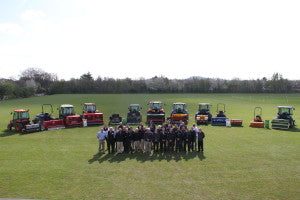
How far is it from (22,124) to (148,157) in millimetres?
14120

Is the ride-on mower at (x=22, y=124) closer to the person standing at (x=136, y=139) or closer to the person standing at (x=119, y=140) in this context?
the person standing at (x=119, y=140)

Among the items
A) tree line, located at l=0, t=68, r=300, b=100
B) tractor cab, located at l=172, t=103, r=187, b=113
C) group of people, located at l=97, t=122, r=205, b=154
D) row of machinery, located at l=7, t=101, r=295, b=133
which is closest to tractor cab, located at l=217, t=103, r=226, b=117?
row of machinery, located at l=7, t=101, r=295, b=133

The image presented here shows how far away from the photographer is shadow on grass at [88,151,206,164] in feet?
42.0

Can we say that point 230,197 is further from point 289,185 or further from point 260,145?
point 260,145

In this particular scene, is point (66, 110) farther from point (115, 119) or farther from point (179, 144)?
point (179, 144)

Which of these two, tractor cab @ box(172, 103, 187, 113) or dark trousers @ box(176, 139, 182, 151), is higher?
tractor cab @ box(172, 103, 187, 113)

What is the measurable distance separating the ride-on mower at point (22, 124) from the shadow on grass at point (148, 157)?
394 inches

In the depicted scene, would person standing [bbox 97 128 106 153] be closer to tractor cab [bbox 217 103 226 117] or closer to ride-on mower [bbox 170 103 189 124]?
ride-on mower [bbox 170 103 189 124]

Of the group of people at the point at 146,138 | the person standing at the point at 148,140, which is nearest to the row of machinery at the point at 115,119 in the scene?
the group of people at the point at 146,138

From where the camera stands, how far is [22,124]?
70.9 feet

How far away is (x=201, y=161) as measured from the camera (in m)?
12.4

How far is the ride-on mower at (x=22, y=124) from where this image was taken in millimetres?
20750

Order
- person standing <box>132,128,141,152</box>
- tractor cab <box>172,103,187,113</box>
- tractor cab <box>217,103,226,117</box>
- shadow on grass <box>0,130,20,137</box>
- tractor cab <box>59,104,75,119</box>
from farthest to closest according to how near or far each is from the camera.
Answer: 1. tractor cab <box>172,103,187,113</box>
2. tractor cab <box>59,104,75,119</box>
3. tractor cab <box>217,103,226,117</box>
4. shadow on grass <box>0,130,20,137</box>
5. person standing <box>132,128,141,152</box>

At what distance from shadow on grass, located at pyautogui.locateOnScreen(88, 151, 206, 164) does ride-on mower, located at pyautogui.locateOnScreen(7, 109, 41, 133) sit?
9997 millimetres
